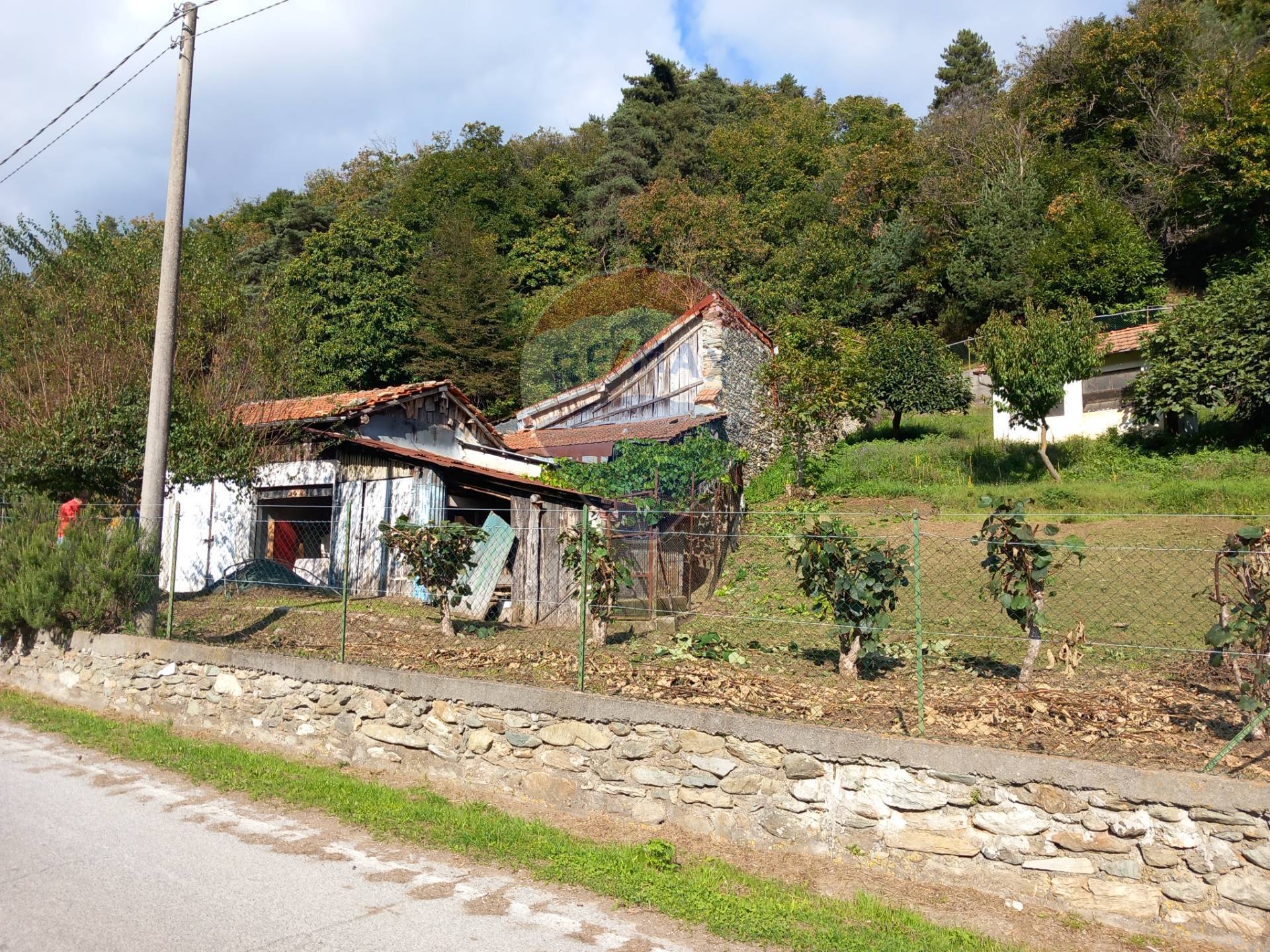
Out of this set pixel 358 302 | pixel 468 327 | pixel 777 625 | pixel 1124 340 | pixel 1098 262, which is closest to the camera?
pixel 777 625

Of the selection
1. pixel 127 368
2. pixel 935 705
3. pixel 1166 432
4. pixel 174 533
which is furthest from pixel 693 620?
pixel 1166 432

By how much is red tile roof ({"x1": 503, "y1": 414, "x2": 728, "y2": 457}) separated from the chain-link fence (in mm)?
4404

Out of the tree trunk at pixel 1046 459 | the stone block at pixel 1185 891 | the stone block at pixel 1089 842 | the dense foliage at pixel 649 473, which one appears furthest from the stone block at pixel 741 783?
the tree trunk at pixel 1046 459

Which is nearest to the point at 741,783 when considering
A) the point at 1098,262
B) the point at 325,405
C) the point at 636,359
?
the point at 325,405

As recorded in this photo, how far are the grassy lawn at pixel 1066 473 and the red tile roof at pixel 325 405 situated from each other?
851 cm

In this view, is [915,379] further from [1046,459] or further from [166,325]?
[166,325]

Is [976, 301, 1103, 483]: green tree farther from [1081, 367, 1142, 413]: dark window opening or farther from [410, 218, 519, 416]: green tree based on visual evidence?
[410, 218, 519, 416]: green tree

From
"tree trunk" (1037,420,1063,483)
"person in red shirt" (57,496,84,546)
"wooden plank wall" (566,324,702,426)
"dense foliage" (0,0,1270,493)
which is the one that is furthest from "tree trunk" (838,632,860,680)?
"dense foliage" (0,0,1270,493)

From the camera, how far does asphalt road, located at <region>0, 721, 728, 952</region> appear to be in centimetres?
426

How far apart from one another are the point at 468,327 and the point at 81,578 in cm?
2500

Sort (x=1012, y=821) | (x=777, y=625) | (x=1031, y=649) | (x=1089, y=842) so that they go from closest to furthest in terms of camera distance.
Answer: (x=1089, y=842)
(x=1012, y=821)
(x=1031, y=649)
(x=777, y=625)

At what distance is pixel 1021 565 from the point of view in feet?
21.1

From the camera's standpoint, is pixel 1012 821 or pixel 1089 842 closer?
pixel 1089 842

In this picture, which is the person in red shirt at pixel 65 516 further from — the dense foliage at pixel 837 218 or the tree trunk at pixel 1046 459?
the tree trunk at pixel 1046 459
